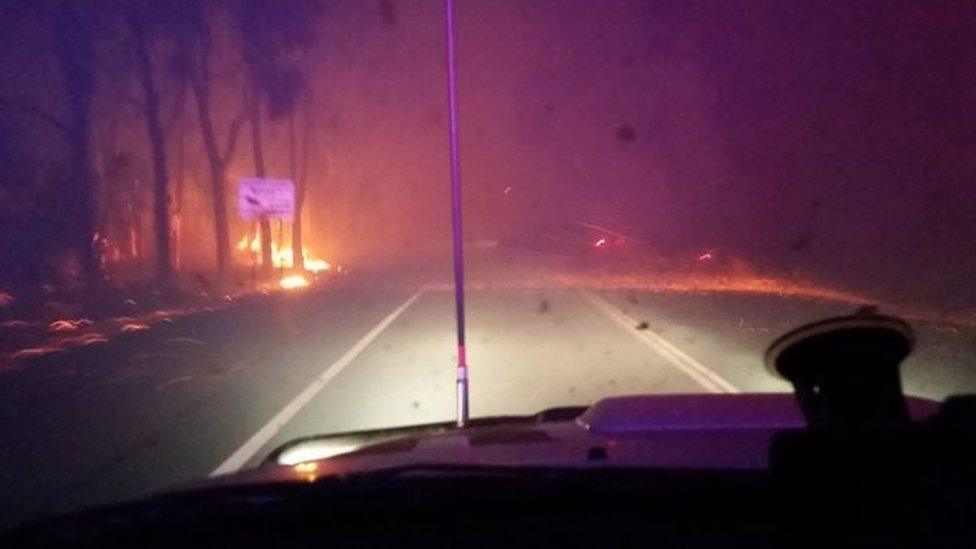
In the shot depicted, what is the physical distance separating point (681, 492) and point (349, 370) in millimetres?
13765

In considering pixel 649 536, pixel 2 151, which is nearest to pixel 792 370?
pixel 649 536

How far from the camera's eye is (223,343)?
22.5 metres

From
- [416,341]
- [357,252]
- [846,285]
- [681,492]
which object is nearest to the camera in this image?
[681,492]

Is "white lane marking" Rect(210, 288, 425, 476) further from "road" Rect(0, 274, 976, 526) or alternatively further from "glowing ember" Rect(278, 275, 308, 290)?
"glowing ember" Rect(278, 275, 308, 290)

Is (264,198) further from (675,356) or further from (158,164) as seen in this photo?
(675,356)

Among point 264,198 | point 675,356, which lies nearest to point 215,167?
point 264,198

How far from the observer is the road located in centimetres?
1036

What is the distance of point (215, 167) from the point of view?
46406mm

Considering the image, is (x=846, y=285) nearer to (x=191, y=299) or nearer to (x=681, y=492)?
(x=191, y=299)

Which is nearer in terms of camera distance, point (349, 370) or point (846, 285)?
point (349, 370)

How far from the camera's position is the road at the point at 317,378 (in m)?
10.4

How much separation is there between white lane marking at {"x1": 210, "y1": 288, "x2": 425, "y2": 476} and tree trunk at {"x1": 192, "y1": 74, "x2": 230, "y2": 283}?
2417 cm

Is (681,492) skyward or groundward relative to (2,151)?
groundward

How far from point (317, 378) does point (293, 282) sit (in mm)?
35592
